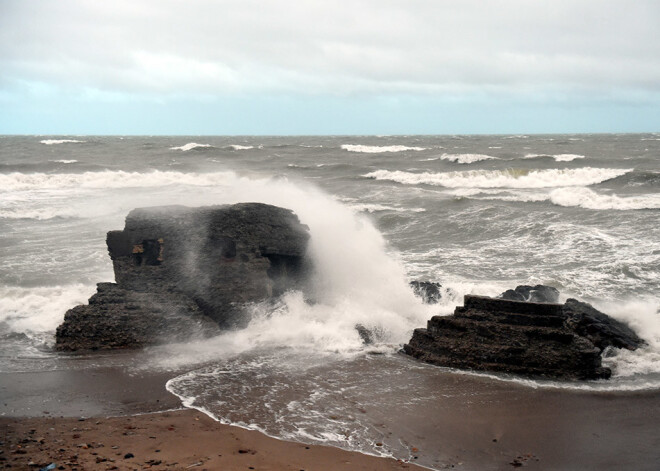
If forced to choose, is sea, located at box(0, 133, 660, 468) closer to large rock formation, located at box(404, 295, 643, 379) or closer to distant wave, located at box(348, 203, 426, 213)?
distant wave, located at box(348, 203, 426, 213)

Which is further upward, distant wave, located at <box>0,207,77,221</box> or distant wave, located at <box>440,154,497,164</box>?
distant wave, located at <box>440,154,497,164</box>

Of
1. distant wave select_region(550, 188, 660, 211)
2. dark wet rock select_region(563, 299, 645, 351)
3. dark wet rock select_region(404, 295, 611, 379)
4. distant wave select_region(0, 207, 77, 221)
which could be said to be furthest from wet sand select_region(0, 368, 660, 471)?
distant wave select_region(550, 188, 660, 211)

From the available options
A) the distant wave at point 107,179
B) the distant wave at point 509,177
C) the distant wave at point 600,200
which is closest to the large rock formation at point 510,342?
the distant wave at point 600,200

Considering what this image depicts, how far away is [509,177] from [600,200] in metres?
9.90

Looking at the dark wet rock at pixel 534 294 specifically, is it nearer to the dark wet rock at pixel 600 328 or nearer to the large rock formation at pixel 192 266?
the dark wet rock at pixel 600 328

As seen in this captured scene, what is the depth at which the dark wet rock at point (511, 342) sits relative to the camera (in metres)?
7.62

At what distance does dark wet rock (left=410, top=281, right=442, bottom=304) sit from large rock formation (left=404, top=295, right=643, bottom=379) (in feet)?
6.78

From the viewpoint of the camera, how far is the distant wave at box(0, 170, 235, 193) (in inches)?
1294

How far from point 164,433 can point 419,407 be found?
8.07ft

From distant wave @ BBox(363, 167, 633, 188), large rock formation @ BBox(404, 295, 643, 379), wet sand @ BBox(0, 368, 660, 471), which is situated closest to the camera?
wet sand @ BBox(0, 368, 660, 471)

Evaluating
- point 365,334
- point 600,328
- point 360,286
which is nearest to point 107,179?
point 360,286

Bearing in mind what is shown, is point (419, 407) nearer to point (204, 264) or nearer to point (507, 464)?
point (507, 464)

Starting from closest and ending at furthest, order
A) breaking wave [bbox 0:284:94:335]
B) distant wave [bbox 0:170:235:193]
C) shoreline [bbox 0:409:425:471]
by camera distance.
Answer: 1. shoreline [bbox 0:409:425:471]
2. breaking wave [bbox 0:284:94:335]
3. distant wave [bbox 0:170:235:193]

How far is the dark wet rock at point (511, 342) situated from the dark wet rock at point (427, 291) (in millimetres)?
2178
